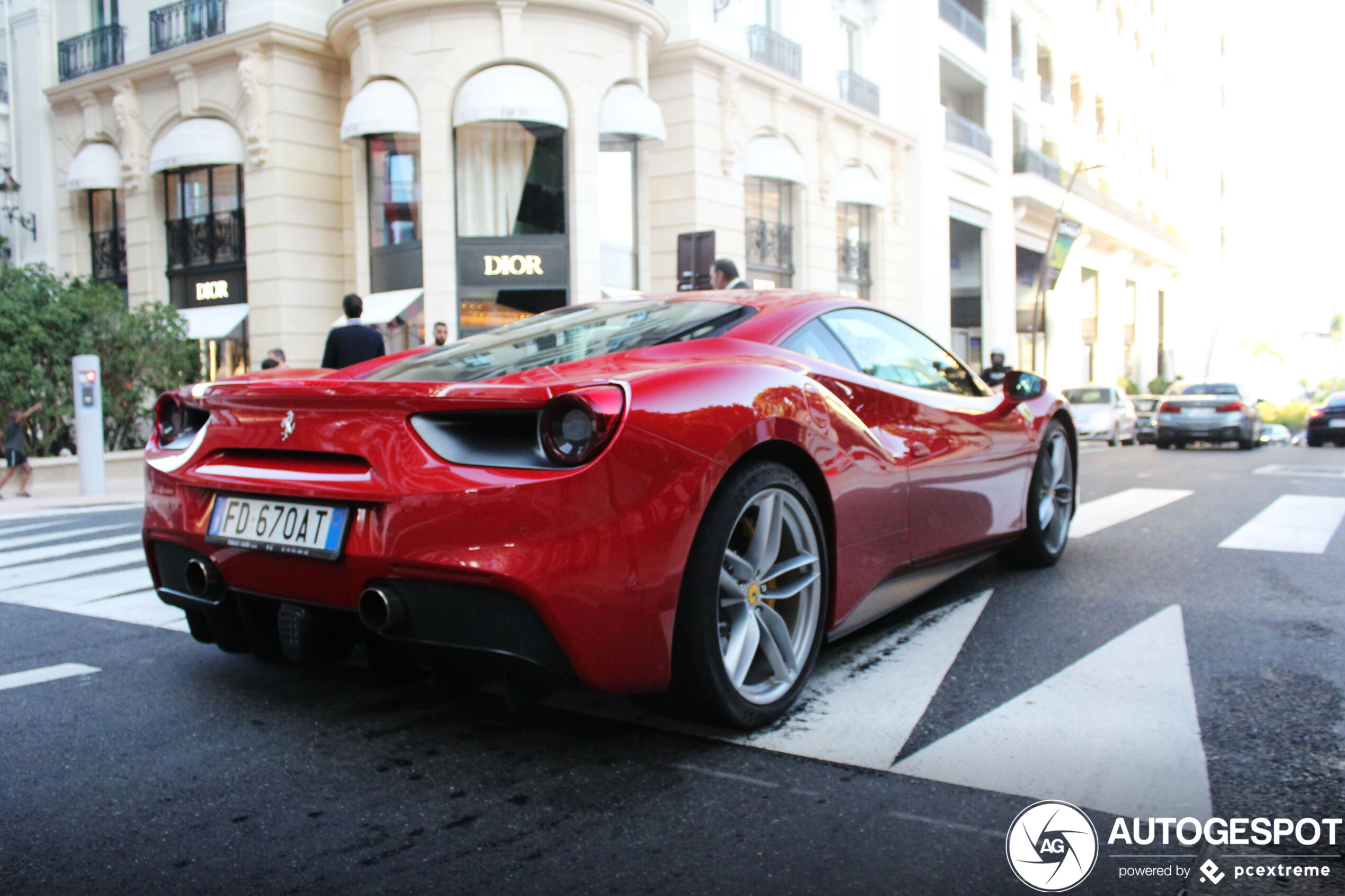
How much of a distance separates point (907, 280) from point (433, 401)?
1061 inches

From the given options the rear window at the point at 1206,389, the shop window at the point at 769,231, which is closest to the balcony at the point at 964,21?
the shop window at the point at 769,231

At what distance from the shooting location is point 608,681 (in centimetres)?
236

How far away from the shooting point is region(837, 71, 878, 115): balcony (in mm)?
25000

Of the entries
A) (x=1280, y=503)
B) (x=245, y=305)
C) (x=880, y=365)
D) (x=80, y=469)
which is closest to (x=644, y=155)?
(x=245, y=305)

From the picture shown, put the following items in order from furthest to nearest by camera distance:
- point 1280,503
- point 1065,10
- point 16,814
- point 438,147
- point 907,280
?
1. point 1065,10
2. point 907,280
3. point 438,147
4. point 1280,503
5. point 16,814

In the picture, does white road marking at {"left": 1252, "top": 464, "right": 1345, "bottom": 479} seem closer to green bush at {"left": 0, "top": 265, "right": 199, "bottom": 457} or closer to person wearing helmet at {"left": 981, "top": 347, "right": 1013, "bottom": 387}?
person wearing helmet at {"left": 981, "top": 347, "right": 1013, "bottom": 387}

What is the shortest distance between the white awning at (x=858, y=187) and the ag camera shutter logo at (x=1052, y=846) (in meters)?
23.5

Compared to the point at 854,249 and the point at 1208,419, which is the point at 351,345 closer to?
the point at 1208,419

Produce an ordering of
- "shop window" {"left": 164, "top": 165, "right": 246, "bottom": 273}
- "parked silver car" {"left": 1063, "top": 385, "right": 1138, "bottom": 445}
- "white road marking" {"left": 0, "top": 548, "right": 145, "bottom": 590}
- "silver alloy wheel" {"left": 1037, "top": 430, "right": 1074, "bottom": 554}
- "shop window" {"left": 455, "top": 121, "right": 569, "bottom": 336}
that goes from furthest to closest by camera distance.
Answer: "parked silver car" {"left": 1063, "top": 385, "right": 1138, "bottom": 445} < "shop window" {"left": 164, "top": 165, "right": 246, "bottom": 273} < "shop window" {"left": 455, "top": 121, "right": 569, "bottom": 336} < "white road marking" {"left": 0, "top": 548, "right": 145, "bottom": 590} < "silver alloy wheel" {"left": 1037, "top": 430, "right": 1074, "bottom": 554}

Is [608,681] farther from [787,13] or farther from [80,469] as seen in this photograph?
[787,13]

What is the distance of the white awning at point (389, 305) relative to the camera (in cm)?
1830

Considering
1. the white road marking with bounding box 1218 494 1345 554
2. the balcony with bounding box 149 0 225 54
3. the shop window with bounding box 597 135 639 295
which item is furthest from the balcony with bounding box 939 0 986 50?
the white road marking with bounding box 1218 494 1345 554

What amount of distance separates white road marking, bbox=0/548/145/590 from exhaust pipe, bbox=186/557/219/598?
3.16 m

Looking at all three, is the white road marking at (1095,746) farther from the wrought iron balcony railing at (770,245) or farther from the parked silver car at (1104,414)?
the parked silver car at (1104,414)
